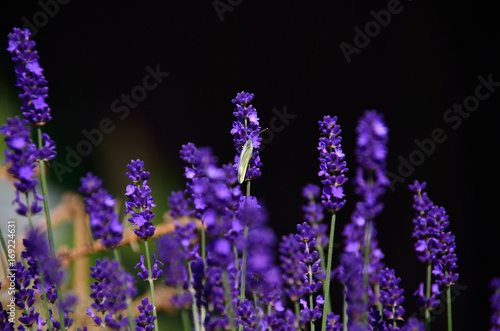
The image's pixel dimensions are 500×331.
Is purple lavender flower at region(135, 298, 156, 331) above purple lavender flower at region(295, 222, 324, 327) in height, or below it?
below

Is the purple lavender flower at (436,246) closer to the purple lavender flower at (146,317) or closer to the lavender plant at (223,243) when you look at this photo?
the lavender plant at (223,243)

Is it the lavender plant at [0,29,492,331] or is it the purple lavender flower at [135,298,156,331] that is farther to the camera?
the purple lavender flower at [135,298,156,331]

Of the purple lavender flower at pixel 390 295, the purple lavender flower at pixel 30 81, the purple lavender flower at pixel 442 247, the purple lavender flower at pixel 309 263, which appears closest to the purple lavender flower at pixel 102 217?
the purple lavender flower at pixel 30 81

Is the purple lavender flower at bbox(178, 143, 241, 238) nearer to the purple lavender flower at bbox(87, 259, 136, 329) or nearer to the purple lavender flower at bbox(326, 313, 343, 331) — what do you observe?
the purple lavender flower at bbox(87, 259, 136, 329)

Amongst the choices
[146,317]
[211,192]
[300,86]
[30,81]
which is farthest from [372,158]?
[300,86]

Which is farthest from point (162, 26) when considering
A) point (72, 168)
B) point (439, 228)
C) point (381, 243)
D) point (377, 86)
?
point (439, 228)

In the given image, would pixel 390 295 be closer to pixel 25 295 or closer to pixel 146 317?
pixel 146 317

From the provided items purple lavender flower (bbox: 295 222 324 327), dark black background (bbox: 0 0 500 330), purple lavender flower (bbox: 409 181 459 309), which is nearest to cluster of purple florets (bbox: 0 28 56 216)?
purple lavender flower (bbox: 295 222 324 327)
